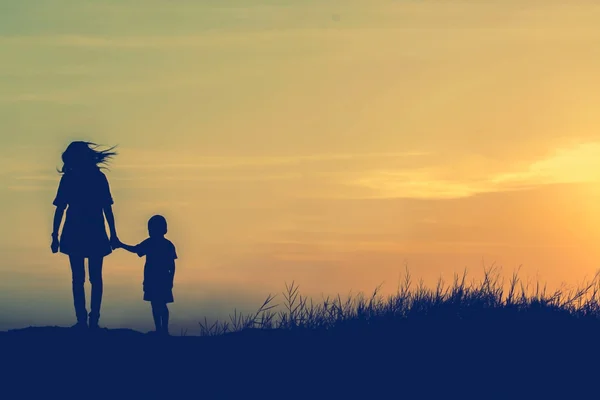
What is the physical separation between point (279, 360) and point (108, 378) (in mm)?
1969

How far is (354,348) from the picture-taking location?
1195 centimetres

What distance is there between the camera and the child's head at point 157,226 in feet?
47.7

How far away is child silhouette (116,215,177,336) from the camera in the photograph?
14.5 metres

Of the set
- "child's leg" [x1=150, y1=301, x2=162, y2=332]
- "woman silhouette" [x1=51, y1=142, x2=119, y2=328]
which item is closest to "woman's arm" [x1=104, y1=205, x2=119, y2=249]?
"woman silhouette" [x1=51, y1=142, x2=119, y2=328]

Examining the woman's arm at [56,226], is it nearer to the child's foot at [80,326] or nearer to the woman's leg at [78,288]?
the woman's leg at [78,288]

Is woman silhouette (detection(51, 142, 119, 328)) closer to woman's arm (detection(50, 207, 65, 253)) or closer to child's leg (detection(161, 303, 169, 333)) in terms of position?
woman's arm (detection(50, 207, 65, 253))

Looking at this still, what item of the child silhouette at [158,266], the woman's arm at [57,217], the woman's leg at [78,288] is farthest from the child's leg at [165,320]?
the woman's arm at [57,217]

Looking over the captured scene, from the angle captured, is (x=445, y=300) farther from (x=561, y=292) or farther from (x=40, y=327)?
(x=40, y=327)

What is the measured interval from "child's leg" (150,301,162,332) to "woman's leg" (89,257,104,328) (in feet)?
2.79

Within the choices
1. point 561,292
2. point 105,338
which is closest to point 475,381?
point 561,292

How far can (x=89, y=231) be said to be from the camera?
1385 cm

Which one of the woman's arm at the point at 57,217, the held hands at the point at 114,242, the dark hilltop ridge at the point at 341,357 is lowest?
the dark hilltop ridge at the point at 341,357

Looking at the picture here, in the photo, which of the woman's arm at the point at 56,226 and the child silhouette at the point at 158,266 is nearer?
the woman's arm at the point at 56,226

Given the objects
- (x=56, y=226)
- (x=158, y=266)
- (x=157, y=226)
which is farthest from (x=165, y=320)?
(x=56, y=226)
